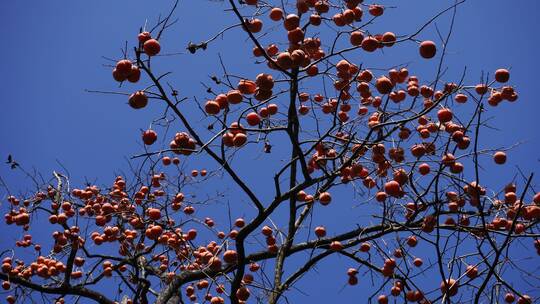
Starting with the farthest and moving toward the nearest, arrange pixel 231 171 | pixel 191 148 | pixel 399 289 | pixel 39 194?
pixel 39 194
pixel 399 289
pixel 191 148
pixel 231 171

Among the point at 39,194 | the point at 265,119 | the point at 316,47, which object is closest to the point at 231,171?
the point at 265,119

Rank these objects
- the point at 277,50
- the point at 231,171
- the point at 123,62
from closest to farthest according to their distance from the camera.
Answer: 1. the point at 123,62
2. the point at 231,171
3. the point at 277,50

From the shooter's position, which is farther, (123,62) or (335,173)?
(335,173)

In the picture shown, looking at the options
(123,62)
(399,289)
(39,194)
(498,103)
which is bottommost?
(399,289)

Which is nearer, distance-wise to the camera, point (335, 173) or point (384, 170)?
point (335, 173)

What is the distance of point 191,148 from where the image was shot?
300 centimetres

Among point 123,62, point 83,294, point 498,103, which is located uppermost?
point 498,103

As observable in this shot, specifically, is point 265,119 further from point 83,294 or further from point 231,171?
point 83,294

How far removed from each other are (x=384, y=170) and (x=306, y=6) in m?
1.55

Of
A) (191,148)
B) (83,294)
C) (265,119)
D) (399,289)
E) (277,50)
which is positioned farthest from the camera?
(83,294)

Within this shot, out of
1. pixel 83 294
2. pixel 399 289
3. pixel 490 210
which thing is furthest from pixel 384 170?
pixel 83 294

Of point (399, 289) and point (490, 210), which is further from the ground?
point (490, 210)

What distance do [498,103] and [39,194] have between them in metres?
6.16

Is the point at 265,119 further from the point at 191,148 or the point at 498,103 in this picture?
the point at 498,103
